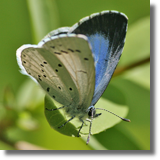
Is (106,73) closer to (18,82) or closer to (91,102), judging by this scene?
(91,102)

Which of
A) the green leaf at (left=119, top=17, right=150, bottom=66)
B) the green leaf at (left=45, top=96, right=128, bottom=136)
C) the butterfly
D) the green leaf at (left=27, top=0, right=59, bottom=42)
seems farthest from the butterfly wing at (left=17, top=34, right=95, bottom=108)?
the green leaf at (left=119, top=17, right=150, bottom=66)

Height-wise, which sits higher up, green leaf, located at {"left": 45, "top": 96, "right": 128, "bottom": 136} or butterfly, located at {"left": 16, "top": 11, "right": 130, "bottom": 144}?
butterfly, located at {"left": 16, "top": 11, "right": 130, "bottom": 144}

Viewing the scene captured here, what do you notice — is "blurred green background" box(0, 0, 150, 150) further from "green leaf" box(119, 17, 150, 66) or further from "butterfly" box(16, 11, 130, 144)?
"butterfly" box(16, 11, 130, 144)

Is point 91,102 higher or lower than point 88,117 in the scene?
higher

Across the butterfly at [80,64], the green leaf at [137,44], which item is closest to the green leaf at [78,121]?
the butterfly at [80,64]

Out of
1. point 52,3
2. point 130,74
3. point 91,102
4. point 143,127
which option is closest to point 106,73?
point 91,102

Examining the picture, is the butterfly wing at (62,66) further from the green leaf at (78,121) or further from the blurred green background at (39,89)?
the blurred green background at (39,89)
